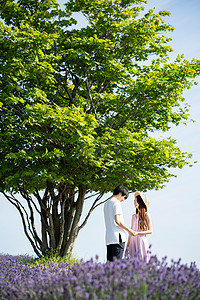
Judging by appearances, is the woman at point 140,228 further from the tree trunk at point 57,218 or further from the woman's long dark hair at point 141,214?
the tree trunk at point 57,218

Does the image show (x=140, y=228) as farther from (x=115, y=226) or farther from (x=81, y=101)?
(x=81, y=101)

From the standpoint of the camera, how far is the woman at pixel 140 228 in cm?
684

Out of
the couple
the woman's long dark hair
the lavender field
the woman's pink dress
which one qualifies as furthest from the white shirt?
the lavender field

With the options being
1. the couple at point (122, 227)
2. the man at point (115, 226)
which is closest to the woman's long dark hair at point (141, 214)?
the couple at point (122, 227)

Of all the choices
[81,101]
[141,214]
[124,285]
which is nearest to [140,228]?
[141,214]

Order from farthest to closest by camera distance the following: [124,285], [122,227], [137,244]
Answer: [137,244] → [122,227] → [124,285]

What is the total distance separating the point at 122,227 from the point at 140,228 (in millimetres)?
672

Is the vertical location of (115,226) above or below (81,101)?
below

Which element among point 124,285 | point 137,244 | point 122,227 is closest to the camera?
point 124,285

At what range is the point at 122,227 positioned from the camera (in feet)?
21.2

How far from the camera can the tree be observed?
425 inches

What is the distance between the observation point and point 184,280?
414 cm

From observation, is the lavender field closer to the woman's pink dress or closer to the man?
the man

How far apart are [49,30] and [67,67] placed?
5.49 feet
